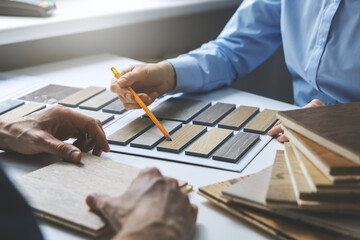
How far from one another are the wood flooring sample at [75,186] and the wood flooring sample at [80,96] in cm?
37

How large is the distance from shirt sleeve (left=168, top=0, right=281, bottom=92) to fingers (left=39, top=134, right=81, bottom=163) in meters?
0.61

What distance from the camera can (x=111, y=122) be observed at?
3.51 feet

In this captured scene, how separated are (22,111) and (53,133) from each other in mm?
240

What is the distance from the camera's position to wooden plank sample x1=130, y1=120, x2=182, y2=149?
93 centimetres

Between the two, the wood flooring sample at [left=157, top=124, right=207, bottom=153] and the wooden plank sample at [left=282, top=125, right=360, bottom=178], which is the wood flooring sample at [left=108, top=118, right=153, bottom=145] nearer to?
the wood flooring sample at [left=157, top=124, right=207, bottom=153]

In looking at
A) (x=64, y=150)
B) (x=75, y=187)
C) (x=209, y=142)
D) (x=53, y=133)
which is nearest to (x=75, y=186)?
(x=75, y=187)

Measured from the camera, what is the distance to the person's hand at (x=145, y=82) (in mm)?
1114

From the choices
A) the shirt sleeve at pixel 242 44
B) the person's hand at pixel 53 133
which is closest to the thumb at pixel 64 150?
the person's hand at pixel 53 133

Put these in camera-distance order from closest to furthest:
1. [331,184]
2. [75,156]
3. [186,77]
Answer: [331,184] < [75,156] < [186,77]

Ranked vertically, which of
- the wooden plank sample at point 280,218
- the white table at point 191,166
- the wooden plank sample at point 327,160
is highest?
the wooden plank sample at point 327,160

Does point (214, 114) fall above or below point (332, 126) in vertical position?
below

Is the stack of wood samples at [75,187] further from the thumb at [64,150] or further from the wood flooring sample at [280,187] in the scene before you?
the wood flooring sample at [280,187]

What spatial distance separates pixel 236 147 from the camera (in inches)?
35.4

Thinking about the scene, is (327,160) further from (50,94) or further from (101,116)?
(50,94)
